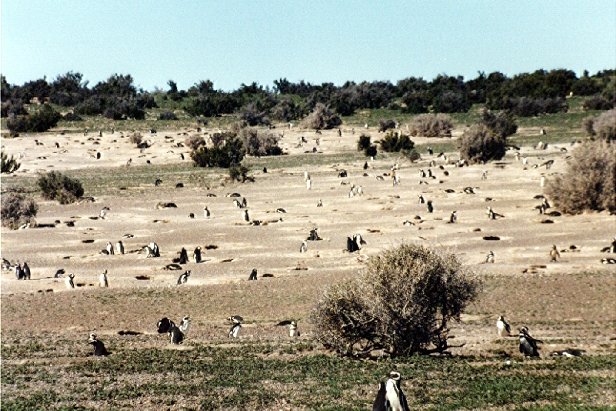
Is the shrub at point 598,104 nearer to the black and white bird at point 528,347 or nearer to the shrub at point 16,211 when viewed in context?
the shrub at point 16,211

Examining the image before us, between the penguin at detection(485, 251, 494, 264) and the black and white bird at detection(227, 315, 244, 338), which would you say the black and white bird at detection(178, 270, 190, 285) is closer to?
the black and white bird at detection(227, 315, 244, 338)

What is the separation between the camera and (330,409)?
11453 millimetres

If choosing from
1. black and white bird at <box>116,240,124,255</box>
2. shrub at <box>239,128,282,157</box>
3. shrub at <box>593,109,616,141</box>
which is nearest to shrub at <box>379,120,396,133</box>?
shrub at <box>239,128,282,157</box>

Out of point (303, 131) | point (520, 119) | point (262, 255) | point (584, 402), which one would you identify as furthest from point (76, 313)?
point (520, 119)

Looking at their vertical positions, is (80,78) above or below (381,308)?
above

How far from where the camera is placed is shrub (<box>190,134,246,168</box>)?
53469mm

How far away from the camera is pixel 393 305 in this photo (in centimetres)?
1563

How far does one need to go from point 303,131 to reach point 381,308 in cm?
5679

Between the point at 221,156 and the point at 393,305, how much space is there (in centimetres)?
3882

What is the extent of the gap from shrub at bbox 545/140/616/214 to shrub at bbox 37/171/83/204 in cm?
2318

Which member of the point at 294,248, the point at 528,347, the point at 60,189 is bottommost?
the point at 294,248

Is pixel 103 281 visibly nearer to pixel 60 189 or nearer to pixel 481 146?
pixel 60 189

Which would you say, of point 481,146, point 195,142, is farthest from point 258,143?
point 481,146

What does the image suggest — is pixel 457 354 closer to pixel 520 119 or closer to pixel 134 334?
pixel 134 334
